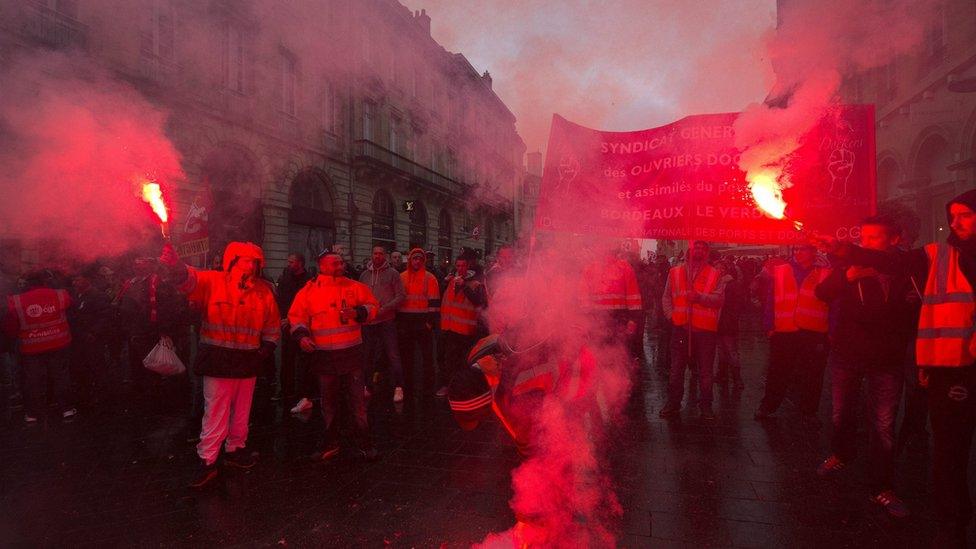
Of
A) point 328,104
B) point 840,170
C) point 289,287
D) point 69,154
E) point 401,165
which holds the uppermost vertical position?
point 401,165

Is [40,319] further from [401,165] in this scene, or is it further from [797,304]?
[401,165]

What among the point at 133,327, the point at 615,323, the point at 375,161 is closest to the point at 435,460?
the point at 615,323

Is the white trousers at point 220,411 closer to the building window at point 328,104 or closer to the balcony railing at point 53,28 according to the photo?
the balcony railing at point 53,28

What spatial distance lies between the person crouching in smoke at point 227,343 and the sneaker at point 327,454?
581mm

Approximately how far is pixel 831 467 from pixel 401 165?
16921mm

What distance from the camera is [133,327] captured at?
5.15 m

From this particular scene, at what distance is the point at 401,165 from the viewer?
60.6 feet

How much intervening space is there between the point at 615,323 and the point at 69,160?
636cm

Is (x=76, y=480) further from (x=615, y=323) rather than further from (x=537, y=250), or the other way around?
(x=615, y=323)

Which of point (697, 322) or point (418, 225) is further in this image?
point (418, 225)

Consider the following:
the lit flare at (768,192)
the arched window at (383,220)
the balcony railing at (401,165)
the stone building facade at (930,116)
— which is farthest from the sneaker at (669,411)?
the arched window at (383,220)

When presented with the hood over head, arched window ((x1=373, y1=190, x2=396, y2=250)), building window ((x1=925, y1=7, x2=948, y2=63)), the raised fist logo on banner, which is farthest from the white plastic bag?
arched window ((x1=373, y1=190, x2=396, y2=250))

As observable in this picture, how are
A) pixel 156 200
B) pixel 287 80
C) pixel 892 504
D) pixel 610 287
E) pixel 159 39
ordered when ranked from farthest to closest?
pixel 287 80 → pixel 159 39 → pixel 610 287 → pixel 156 200 → pixel 892 504

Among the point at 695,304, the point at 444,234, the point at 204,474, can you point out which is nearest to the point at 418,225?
the point at 444,234
